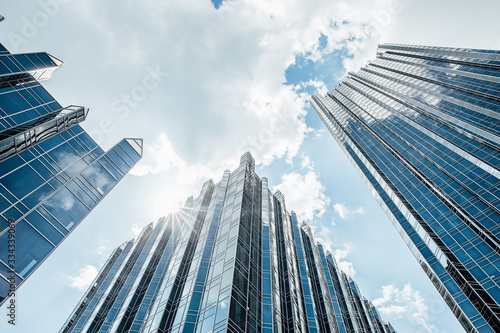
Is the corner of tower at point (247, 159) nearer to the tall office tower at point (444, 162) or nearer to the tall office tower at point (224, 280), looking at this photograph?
the tall office tower at point (224, 280)

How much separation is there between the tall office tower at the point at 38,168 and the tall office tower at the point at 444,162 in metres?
42.0

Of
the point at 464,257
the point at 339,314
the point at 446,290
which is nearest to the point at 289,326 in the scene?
the point at 339,314

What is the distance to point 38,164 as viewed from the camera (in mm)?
21188

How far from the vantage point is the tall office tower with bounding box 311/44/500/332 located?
1449 inches

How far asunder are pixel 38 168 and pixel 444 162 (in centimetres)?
5652

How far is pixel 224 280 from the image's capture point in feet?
103

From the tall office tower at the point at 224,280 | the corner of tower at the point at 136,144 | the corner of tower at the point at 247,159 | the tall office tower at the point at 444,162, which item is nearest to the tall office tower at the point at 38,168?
the corner of tower at the point at 136,144

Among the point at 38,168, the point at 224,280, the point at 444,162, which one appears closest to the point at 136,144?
the point at 38,168

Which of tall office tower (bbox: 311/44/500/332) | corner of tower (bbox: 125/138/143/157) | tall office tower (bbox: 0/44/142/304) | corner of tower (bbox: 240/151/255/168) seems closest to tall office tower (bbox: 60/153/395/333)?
corner of tower (bbox: 240/151/255/168)

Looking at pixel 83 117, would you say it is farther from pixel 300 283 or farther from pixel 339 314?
pixel 339 314

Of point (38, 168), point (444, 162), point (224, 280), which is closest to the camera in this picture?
point (38, 168)

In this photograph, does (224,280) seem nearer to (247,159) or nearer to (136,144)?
(136,144)

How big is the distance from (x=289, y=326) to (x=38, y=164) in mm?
28826

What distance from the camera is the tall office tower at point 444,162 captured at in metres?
36.8
